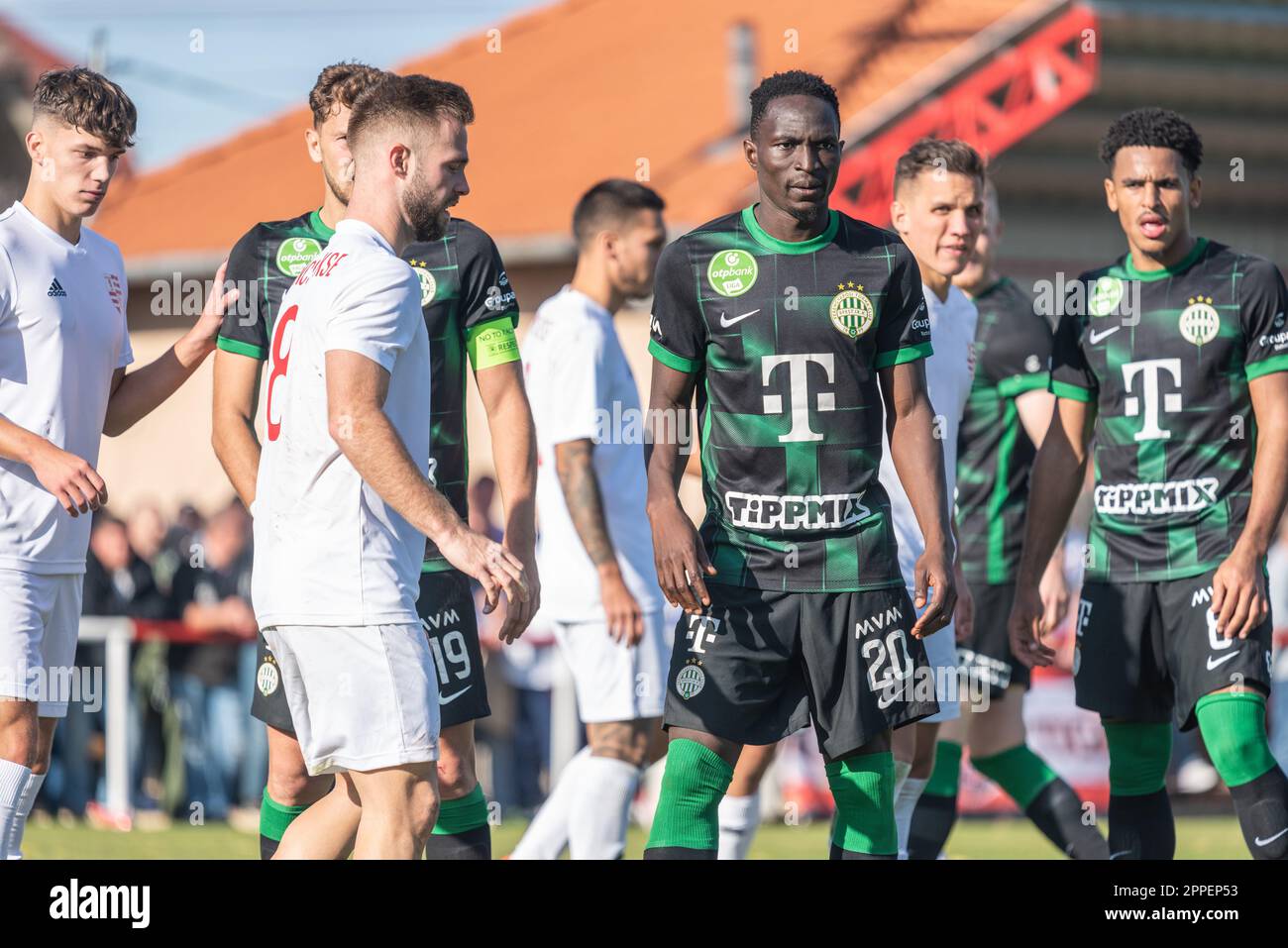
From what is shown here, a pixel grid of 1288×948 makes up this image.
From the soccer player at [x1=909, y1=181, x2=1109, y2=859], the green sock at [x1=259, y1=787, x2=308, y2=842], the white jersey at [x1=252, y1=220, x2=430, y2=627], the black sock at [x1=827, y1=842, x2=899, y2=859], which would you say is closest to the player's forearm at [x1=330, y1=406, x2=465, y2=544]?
the white jersey at [x1=252, y1=220, x2=430, y2=627]

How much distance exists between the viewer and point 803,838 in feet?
39.3

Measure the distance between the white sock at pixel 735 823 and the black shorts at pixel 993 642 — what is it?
4.64 ft

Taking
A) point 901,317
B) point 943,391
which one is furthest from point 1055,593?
point 901,317

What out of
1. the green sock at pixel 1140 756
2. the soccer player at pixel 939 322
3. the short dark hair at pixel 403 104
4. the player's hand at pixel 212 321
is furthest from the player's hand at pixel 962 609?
the player's hand at pixel 212 321

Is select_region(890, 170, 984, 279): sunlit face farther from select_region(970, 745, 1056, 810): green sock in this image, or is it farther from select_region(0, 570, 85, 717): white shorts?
→ select_region(0, 570, 85, 717): white shorts

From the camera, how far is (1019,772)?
312 inches

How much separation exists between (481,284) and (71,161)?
1.38 meters

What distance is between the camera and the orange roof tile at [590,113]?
19.8 metres

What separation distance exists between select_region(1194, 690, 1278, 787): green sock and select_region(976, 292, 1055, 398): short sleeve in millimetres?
1899

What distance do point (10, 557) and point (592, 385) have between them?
2.48m

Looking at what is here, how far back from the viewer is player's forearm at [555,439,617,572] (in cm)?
722

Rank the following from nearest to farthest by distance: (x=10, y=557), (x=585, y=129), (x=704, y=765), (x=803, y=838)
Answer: (x=704, y=765), (x=10, y=557), (x=803, y=838), (x=585, y=129)
